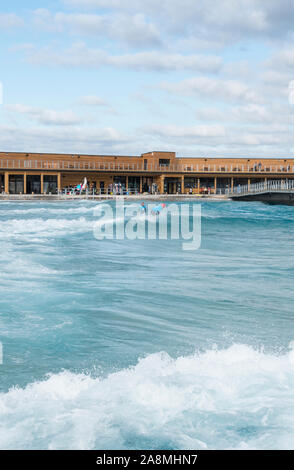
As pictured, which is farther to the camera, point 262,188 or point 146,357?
point 262,188

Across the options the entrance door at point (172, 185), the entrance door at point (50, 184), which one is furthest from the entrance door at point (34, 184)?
the entrance door at point (172, 185)

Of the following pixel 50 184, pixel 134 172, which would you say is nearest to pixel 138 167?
pixel 134 172

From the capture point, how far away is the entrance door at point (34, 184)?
2296 inches

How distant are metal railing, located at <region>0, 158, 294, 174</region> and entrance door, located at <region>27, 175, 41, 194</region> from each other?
1.51 metres

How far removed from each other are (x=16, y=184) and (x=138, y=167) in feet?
52.3

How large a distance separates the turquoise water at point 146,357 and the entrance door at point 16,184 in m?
48.6

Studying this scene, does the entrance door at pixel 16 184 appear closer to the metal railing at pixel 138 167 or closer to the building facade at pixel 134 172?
the building facade at pixel 134 172

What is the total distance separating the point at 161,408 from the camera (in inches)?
172

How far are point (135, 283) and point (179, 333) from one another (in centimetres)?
343

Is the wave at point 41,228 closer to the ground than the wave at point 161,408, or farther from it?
farther from it

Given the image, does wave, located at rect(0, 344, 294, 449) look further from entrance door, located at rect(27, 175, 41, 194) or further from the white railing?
entrance door, located at rect(27, 175, 41, 194)

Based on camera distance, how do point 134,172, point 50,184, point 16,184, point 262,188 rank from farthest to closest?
point 134,172
point 50,184
point 16,184
point 262,188

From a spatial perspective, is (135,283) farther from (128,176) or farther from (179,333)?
(128,176)

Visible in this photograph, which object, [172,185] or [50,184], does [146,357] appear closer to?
[50,184]
